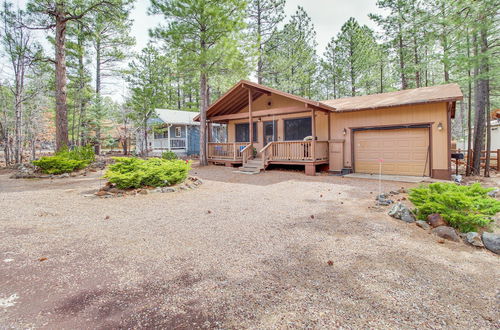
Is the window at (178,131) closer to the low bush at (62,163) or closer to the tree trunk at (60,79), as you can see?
the tree trunk at (60,79)

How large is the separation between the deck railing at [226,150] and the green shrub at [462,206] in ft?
30.6

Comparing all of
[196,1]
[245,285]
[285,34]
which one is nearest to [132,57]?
[196,1]

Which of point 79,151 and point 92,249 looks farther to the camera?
point 79,151

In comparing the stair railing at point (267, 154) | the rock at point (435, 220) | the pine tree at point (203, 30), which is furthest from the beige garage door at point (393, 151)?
the pine tree at point (203, 30)

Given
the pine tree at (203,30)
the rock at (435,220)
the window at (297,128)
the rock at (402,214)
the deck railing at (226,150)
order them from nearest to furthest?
the rock at (435,220)
the rock at (402,214)
the pine tree at (203,30)
the window at (297,128)
the deck railing at (226,150)

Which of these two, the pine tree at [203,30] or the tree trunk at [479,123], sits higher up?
the pine tree at [203,30]

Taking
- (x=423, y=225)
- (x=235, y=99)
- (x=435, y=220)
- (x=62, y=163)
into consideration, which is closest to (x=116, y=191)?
(x=62, y=163)

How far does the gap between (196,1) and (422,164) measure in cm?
1144

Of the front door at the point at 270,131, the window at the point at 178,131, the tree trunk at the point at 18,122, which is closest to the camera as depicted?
the tree trunk at the point at 18,122

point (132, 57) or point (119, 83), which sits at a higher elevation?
point (132, 57)

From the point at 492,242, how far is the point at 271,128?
1096 cm

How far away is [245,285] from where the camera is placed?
7.84ft

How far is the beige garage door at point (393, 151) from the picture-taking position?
372 inches

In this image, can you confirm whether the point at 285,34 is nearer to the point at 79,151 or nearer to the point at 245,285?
the point at 79,151
